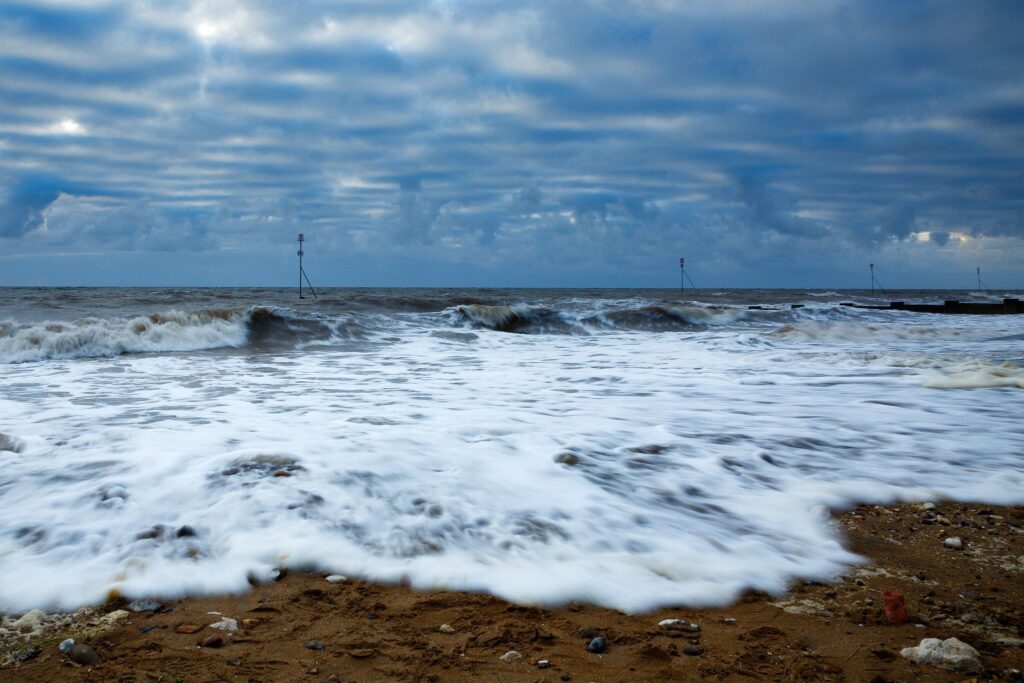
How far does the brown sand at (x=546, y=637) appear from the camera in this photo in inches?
82.5

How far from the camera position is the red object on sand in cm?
241

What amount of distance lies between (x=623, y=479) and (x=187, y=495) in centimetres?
233

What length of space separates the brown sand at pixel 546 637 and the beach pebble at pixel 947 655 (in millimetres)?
32

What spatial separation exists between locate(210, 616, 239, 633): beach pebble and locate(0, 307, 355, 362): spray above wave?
11.1 metres

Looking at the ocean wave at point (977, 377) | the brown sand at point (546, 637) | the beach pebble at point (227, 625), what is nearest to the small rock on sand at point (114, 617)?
the brown sand at point (546, 637)

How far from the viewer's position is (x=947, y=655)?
2.11 m

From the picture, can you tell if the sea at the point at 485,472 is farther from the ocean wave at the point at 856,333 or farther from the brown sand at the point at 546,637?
the ocean wave at the point at 856,333

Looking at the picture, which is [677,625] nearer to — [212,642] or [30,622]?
[212,642]

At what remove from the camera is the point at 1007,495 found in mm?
3832

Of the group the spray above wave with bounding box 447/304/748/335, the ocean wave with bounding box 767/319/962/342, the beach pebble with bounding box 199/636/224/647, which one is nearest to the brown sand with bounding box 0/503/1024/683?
the beach pebble with bounding box 199/636/224/647

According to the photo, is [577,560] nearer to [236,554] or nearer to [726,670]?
[726,670]

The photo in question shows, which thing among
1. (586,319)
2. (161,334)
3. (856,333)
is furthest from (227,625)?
(586,319)

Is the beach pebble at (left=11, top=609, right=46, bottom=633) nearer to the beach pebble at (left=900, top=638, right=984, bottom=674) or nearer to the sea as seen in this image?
the sea

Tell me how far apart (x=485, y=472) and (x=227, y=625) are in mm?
1882
